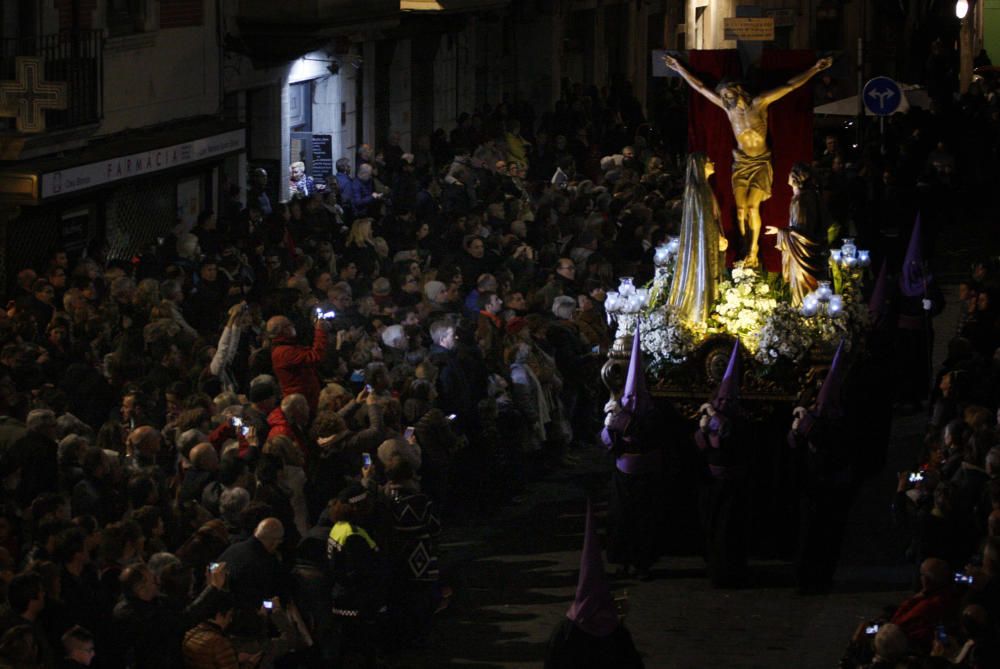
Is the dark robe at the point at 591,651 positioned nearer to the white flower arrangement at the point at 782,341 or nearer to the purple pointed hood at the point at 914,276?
the white flower arrangement at the point at 782,341

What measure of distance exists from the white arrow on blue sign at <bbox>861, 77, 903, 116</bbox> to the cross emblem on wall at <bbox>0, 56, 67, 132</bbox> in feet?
39.5

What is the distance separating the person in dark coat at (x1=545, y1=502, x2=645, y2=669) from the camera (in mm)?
13281

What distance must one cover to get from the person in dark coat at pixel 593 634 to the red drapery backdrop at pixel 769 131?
7.02m

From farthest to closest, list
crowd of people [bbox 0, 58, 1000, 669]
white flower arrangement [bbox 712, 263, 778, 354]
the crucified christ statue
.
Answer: the crucified christ statue, white flower arrangement [bbox 712, 263, 778, 354], crowd of people [bbox 0, 58, 1000, 669]

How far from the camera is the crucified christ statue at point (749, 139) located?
19.4m

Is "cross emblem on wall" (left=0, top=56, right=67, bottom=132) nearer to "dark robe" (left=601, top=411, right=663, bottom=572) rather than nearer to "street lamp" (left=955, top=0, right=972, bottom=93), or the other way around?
"dark robe" (left=601, top=411, right=663, bottom=572)

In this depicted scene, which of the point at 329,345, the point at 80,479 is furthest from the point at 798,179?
the point at 80,479

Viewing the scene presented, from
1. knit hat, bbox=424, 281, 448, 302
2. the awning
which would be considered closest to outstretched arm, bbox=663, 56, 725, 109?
knit hat, bbox=424, 281, 448, 302

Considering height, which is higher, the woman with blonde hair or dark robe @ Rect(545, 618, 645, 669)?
the woman with blonde hair

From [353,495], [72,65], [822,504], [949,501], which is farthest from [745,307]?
[72,65]

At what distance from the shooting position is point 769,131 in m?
19.7

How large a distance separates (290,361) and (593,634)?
19.7ft

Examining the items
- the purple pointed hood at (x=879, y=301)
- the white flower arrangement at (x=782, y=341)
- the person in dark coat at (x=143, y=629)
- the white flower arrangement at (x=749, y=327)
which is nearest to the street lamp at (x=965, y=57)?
the purple pointed hood at (x=879, y=301)

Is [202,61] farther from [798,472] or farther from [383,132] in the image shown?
[798,472]
